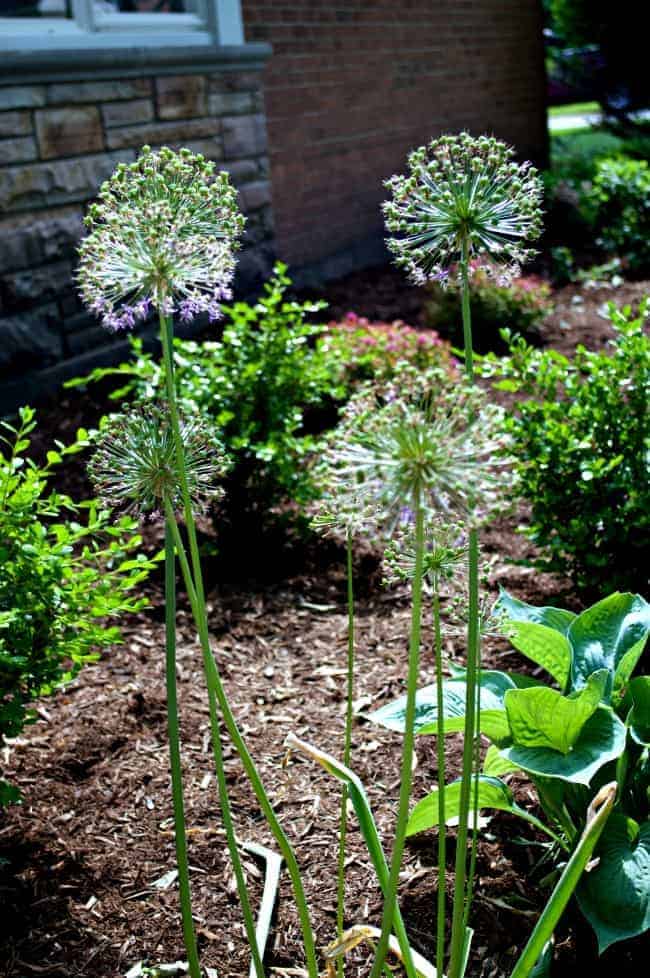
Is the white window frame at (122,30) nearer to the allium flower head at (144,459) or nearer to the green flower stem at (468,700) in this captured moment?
the allium flower head at (144,459)

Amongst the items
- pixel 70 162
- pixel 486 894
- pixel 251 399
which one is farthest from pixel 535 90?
pixel 486 894

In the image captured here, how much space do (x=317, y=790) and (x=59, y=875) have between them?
0.67m

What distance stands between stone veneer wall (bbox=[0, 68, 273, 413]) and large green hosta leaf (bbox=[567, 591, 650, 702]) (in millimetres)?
3632

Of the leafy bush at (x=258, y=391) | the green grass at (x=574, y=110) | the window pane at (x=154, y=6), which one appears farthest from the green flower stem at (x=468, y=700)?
the green grass at (x=574, y=110)

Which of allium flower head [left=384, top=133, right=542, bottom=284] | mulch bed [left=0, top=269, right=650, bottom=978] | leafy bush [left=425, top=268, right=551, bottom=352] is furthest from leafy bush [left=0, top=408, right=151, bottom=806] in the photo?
leafy bush [left=425, top=268, right=551, bottom=352]

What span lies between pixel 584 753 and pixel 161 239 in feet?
4.06

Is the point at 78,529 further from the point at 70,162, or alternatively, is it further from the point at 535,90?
the point at 535,90

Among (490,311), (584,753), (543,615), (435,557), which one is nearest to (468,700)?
(435,557)

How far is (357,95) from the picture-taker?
28.8 feet

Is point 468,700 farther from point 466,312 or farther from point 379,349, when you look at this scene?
point 379,349

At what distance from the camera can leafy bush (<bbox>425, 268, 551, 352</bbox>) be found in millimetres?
6773

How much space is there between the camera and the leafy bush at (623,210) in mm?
9023

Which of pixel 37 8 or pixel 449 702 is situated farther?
pixel 37 8

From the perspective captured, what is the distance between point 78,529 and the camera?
7.89ft
